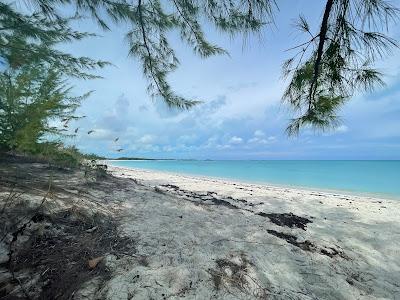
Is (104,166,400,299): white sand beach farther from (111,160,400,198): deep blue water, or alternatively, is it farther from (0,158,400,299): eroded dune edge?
(111,160,400,198): deep blue water

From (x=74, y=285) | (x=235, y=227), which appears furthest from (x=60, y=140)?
(x=74, y=285)

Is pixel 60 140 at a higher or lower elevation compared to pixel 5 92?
lower

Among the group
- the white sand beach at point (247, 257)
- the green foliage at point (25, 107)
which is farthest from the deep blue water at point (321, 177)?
the green foliage at point (25, 107)

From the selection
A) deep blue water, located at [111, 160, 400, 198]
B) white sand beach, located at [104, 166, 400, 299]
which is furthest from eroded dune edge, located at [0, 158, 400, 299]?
deep blue water, located at [111, 160, 400, 198]

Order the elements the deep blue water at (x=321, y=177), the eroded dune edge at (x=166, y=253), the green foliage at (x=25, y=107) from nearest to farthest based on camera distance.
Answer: the eroded dune edge at (x=166, y=253) → the green foliage at (x=25, y=107) → the deep blue water at (x=321, y=177)

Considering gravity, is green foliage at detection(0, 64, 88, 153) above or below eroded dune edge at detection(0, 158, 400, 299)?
above

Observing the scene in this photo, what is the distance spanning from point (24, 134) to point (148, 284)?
164 inches

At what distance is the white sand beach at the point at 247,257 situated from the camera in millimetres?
2014

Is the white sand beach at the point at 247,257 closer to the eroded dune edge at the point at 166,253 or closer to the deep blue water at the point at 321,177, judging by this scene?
the eroded dune edge at the point at 166,253

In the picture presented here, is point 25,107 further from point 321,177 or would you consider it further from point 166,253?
point 321,177

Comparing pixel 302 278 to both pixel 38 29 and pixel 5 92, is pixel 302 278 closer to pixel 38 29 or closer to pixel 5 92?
pixel 38 29

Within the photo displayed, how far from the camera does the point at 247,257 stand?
2.66m

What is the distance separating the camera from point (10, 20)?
4254mm

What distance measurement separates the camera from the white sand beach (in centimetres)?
201
